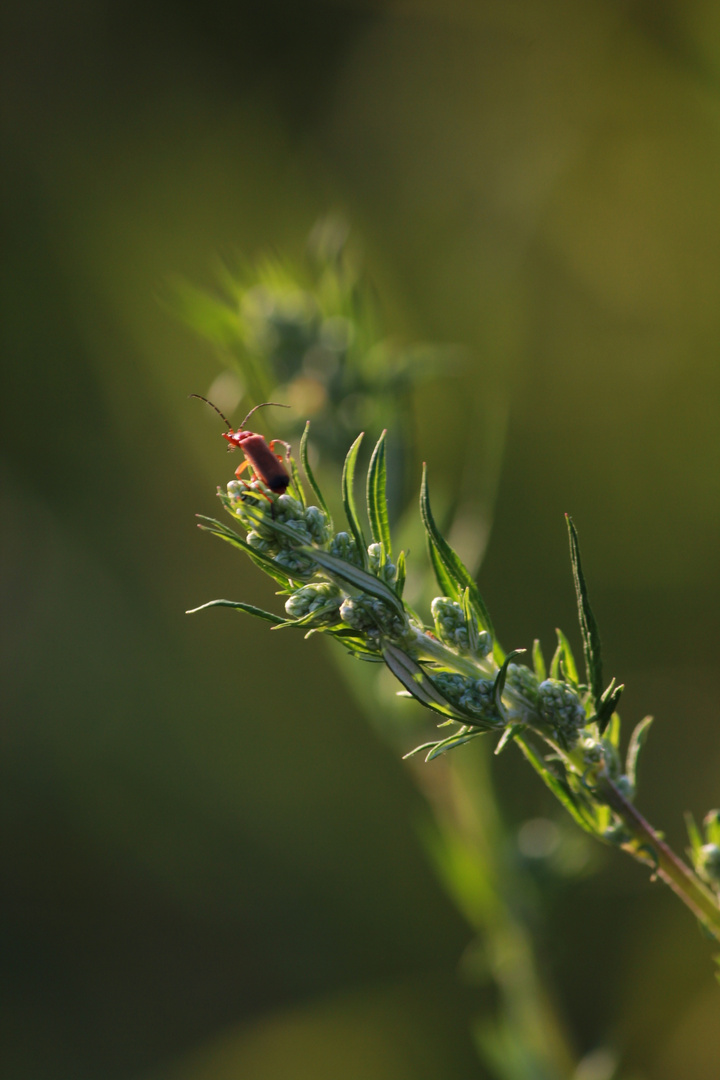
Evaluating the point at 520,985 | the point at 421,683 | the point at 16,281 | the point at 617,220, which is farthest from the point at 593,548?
the point at 16,281

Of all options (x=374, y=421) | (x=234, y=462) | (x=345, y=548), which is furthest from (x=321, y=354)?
(x=234, y=462)

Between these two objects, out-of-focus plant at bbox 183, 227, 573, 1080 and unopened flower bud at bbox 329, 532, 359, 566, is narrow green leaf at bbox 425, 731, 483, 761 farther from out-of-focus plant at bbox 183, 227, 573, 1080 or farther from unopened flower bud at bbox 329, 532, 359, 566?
out-of-focus plant at bbox 183, 227, 573, 1080

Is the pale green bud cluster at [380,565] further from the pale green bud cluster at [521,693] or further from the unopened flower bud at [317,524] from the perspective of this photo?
the pale green bud cluster at [521,693]

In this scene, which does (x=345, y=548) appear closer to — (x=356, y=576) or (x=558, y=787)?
(x=356, y=576)

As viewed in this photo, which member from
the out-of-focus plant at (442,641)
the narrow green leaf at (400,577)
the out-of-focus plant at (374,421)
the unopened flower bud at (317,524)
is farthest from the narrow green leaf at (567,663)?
the out-of-focus plant at (374,421)

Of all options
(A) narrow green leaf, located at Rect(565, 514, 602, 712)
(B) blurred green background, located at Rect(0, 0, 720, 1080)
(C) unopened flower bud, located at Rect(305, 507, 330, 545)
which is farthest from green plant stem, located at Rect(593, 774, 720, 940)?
(B) blurred green background, located at Rect(0, 0, 720, 1080)

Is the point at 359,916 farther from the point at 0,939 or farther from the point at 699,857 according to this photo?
the point at 699,857
